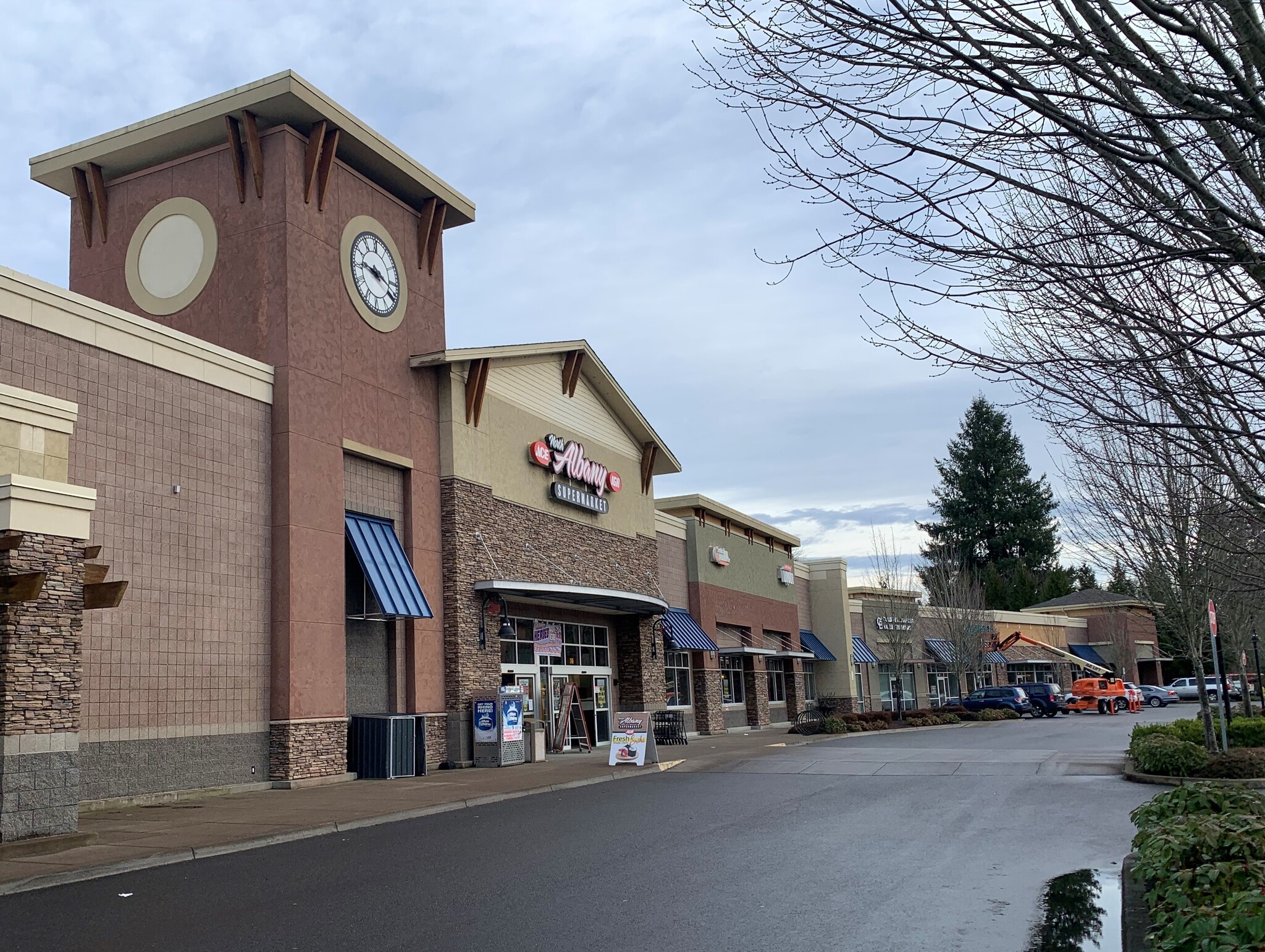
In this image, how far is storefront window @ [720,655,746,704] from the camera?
41.7 metres

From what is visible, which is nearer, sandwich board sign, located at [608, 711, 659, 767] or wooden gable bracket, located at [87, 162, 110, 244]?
sandwich board sign, located at [608, 711, 659, 767]

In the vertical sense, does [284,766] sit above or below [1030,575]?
below

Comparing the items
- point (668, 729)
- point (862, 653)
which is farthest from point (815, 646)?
point (668, 729)

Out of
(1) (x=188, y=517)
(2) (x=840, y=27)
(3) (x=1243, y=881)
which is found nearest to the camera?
(2) (x=840, y=27)

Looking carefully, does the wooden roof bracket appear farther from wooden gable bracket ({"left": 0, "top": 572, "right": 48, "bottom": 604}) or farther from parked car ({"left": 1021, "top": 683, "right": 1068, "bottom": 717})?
wooden gable bracket ({"left": 0, "top": 572, "right": 48, "bottom": 604})

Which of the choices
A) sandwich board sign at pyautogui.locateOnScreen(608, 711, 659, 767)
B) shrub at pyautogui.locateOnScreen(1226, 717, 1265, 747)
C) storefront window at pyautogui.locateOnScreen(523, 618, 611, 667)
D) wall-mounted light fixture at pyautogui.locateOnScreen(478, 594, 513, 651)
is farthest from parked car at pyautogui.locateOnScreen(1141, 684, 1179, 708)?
wall-mounted light fixture at pyautogui.locateOnScreen(478, 594, 513, 651)

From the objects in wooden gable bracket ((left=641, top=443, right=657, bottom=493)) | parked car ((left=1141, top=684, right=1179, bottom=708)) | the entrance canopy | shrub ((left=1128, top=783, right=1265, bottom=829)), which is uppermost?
wooden gable bracket ((left=641, top=443, right=657, bottom=493))

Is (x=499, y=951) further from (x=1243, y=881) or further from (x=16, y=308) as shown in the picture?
(x=16, y=308)

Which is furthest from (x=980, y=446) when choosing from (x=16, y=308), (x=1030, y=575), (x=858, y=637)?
(x=16, y=308)

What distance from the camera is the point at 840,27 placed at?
19.5ft

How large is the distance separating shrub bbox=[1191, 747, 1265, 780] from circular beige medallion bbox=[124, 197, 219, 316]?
20796 mm

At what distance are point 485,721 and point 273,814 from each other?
8979 millimetres

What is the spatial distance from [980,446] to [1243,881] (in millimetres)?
93730

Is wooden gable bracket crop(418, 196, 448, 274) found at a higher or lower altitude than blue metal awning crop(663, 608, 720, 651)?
higher
